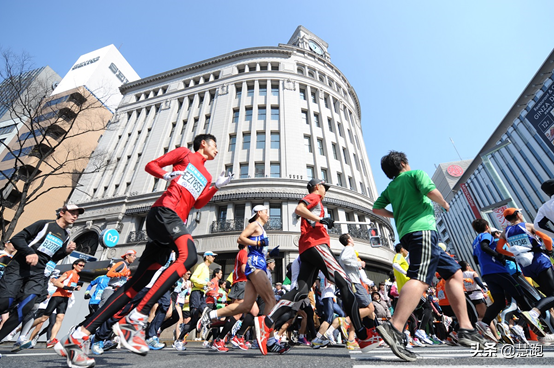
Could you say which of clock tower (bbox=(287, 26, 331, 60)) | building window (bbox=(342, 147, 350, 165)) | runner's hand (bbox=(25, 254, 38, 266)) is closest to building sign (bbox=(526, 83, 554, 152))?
building window (bbox=(342, 147, 350, 165))

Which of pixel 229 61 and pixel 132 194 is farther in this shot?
pixel 229 61

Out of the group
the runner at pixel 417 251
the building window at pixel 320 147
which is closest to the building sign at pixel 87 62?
the building window at pixel 320 147

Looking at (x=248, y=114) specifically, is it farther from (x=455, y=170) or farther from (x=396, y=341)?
(x=455, y=170)

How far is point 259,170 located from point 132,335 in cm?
2077

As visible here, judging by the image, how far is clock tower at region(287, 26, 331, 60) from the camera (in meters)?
37.7

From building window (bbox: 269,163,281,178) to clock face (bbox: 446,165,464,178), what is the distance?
7312 cm

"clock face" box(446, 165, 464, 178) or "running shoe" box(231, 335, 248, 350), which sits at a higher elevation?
"clock face" box(446, 165, 464, 178)

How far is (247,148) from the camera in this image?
934 inches

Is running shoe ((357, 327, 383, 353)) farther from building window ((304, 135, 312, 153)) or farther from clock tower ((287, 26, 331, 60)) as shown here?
clock tower ((287, 26, 331, 60))

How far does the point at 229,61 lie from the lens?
3100 cm

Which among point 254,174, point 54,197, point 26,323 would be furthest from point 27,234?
point 54,197

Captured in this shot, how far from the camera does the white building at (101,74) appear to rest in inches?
1617

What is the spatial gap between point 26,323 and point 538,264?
8.51m

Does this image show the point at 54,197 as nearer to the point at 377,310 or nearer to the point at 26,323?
the point at 26,323
